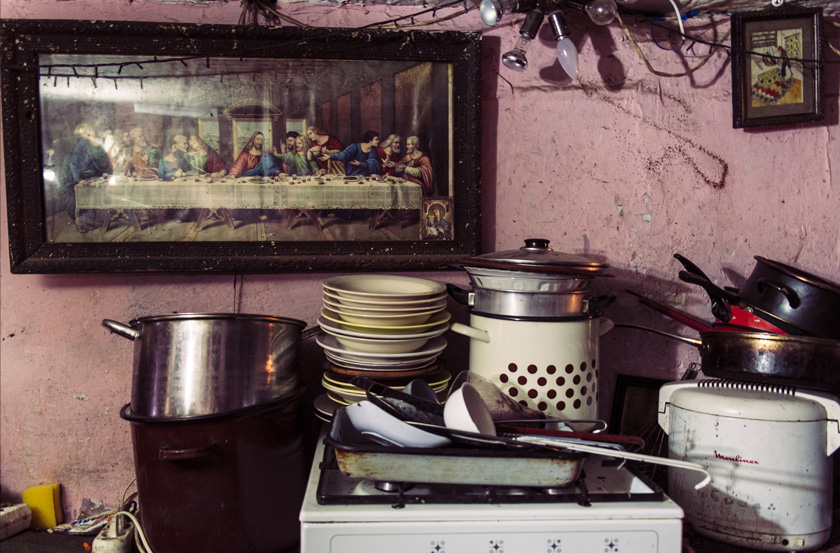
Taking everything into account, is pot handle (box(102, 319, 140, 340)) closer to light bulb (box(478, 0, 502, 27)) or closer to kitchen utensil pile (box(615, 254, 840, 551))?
light bulb (box(478, 0, 502, 27))

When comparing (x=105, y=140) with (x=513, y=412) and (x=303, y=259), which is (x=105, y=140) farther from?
(x=513, y=412)

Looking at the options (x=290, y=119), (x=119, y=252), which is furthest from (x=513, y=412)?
(x=119, y=252)

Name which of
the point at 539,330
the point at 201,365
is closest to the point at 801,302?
the point at 539,330

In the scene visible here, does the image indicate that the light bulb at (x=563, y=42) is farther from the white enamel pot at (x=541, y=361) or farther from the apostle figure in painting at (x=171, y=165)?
the apostle figure in painting at (x=171, y=165)

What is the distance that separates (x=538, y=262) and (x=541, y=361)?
0.23 meters

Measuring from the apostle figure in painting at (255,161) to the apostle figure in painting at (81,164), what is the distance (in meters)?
0.37

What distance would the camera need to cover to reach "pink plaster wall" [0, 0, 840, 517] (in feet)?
5.46

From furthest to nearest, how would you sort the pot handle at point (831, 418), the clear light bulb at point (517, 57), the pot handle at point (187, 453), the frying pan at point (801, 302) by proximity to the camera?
1. the clear light bulb at point (517, 57)
2. the frying pan at point (801, 302)
3. the pot handle at point (831, 418)
4. the pot handle at point (187, 453)

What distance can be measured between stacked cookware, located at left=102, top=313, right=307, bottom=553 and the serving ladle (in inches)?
17.2

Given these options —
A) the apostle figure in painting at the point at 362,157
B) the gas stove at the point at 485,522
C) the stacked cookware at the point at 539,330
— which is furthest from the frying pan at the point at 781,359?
the apostle figure in painting at the point at 362,157

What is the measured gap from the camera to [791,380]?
4.44ft

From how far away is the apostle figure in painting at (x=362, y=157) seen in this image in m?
1.70

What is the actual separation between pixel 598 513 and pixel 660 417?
0.59 metres

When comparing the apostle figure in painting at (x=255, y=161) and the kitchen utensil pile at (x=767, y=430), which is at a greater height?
the apostle figure in painting at (x=255, y=161)
